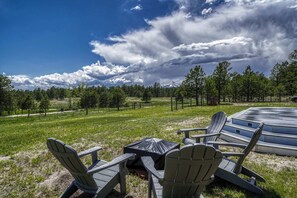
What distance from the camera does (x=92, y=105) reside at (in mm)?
57125

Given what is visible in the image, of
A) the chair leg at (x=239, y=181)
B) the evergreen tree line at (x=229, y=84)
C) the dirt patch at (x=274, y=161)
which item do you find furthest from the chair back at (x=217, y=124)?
the evergreen tree line at (x=229, y=84)

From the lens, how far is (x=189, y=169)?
2104 mm

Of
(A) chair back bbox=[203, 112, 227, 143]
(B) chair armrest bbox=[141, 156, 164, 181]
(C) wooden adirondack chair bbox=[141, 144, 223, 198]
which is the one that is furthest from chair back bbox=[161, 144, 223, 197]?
(A) chair back bbox=[203, 112, 227, 143]

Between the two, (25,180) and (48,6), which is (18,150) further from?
(48,6)

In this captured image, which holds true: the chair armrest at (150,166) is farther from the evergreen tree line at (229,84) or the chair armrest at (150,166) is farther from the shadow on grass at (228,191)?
the evergreen tree line at (229,84)

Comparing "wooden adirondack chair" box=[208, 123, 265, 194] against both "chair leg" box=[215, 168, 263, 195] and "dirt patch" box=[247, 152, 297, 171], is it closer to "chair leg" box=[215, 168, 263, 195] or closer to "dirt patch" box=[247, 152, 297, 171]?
"chair leg" box=[215, 168, 263, 195]

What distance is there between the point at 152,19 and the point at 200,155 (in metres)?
17.9

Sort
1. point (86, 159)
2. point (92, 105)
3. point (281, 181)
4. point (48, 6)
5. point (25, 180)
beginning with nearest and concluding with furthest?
point (281, 181)
point (25, 180)
point (86, 159)
point (48, 6)
point (92, 105)

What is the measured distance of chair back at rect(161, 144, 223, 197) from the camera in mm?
2013

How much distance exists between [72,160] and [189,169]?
5.26ft

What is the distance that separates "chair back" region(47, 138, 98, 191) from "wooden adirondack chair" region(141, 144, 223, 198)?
1.07m

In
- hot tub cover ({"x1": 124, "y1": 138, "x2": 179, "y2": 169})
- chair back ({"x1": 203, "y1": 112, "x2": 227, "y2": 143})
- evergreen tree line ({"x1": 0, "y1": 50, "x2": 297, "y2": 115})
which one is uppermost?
evergreen tree line ({"x1": 0, "y1": 50, "x2": 297, "y2": 115})

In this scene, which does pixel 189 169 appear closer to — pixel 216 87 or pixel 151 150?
pixel 151 150

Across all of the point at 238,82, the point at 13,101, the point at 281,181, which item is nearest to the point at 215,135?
the point at 281,181
